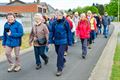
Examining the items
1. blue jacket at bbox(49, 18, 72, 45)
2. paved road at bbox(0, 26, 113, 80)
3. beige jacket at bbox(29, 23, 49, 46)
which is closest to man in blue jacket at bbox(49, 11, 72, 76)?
blue jacket at bbox(49, 18, 72, 45)

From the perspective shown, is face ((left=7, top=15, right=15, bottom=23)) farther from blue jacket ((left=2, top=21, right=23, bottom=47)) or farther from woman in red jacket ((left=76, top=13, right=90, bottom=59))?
woman in red jacket ((left=76, top=13, right=90, bottom=59))

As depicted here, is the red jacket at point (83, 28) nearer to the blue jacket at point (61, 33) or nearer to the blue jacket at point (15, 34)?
the blue jacket at point (61, 33)

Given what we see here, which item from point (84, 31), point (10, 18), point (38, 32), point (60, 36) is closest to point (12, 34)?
point (10, 18)

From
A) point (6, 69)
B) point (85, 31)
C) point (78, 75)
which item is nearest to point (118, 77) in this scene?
point (78, 75)

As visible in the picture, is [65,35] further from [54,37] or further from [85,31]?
[85,31]

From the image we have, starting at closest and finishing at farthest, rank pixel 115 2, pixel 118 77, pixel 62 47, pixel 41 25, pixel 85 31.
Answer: pixel 118 77 → pixel 62 47 → pixel 41 25 → pixel 85 31 → pixel 115 2

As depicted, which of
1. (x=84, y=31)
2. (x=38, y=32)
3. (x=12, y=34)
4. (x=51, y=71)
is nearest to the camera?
(x=12, y=34)

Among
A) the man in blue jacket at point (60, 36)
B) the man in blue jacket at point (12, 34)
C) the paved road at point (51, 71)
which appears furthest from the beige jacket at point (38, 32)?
the paved road at point (51, 71)

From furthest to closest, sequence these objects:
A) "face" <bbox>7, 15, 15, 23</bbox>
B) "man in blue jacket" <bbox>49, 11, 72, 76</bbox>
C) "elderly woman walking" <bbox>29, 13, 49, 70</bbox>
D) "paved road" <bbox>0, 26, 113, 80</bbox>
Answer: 1. "elderly woman walking" <bbox>29, 13, 49, 70</bbox>
2. "face" <bbox>7, 15, 15, 23</bbox>
3. "man in blue jacket" <bbox>49, 11, 72, 76</bbox>
4. "paved road" <bbox>0, 26, 113, 80</bbox>

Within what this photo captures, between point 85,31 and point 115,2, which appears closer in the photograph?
point 85,31

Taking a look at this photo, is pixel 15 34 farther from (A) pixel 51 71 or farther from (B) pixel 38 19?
(A) pixel 51 71

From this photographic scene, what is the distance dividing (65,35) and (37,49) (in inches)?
51.8

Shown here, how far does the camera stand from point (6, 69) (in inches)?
493

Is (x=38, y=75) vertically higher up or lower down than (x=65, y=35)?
lower down
